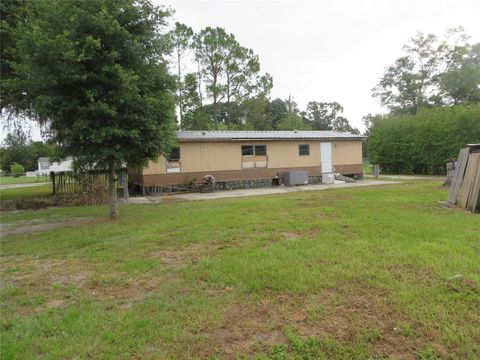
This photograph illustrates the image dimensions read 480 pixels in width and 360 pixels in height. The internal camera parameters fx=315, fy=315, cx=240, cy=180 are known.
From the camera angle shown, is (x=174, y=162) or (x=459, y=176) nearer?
(x=459, y=176)

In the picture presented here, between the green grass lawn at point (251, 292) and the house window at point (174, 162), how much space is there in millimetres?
9159

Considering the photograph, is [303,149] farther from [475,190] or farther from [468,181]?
[475,190]

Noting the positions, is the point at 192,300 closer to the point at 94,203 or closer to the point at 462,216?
the point at 462,216

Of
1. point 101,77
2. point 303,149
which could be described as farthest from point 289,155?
point 101,77

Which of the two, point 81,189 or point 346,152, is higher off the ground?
point 346,152

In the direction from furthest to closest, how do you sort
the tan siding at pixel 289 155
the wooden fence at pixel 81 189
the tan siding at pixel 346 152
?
the tan siding at pixel 346 152 < the tan siding at pixel 289 155 < the wooden fence at pixel 81 189

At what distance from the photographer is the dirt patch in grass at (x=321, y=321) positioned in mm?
2404

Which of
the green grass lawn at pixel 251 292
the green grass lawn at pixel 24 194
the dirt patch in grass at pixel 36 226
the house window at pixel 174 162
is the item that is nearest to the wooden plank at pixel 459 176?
the green grass lawn at pixel 251 292

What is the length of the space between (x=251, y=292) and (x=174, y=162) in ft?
42.3

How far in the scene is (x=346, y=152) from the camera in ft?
63.7

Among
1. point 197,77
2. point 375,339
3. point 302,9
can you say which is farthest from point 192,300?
point 197,77

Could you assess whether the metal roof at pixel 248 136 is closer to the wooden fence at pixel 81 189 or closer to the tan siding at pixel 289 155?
the tan siding at pixel 289 155

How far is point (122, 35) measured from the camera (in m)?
7.16

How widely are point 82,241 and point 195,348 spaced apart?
14.5 ft
